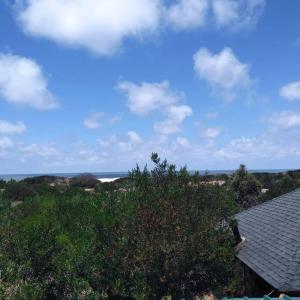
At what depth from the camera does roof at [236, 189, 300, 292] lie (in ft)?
49.3

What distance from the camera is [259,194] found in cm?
5647

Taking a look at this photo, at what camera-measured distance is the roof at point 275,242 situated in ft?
49.3

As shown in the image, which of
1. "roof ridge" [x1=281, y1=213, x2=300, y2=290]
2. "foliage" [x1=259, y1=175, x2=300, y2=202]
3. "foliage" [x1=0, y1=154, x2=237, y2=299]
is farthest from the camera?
"foliage" [x1=259, y1=175, x2=300, y2=202]

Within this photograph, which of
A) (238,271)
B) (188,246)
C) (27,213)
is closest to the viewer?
(188,246)

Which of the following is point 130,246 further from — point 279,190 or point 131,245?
point 279,190

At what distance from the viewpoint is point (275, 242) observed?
1834cm

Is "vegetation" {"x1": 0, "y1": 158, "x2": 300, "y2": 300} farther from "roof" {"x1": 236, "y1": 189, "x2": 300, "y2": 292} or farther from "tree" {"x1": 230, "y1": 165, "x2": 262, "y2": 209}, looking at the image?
"tree" {"x1": 230, "y1": 165, "x2": 262, "y2": 209}

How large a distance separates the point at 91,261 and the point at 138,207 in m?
2.12

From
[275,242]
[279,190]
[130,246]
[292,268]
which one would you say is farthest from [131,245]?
[279,190]

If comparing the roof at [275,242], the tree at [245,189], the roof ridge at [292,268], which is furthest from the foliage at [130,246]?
the tree at [245,189]

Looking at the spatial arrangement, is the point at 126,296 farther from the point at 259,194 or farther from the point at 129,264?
the point at 259,194

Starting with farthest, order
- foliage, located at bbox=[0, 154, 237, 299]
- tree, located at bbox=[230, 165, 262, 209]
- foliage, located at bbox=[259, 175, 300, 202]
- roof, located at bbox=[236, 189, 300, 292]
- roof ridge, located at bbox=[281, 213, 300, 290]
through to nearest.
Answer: tree, located at bbox=[230, 165, 262, 209], foliage, located at bbox=[259, 175, 300, 202], roof, located at bbox=[236, 189, 300, 292], roof ridge, located at bbox=[281, 213, 300, 290], foliage, located at bbox=[0, 154, 237, 299]

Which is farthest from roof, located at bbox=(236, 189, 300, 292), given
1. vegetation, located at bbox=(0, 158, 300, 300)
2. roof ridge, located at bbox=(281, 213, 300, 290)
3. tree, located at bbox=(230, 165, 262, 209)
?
tree, located at bbox=(230, 165, 262, 209)

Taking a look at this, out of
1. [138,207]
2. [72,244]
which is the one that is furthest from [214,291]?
[72,244]
